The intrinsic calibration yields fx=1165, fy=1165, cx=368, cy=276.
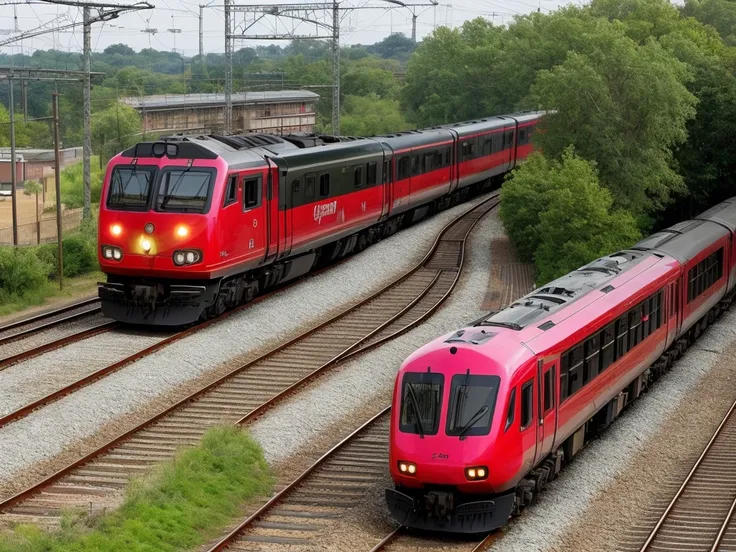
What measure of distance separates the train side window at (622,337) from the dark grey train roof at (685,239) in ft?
15.5

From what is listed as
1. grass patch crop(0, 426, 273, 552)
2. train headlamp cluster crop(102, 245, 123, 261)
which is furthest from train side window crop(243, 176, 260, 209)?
grass patch crop(0, 426, 273, 552)

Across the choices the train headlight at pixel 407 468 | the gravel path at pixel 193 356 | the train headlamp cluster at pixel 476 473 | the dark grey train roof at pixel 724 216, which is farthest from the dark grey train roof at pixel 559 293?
the dark grey train roof at pixel 724 216

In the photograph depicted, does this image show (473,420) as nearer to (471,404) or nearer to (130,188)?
(471,404)

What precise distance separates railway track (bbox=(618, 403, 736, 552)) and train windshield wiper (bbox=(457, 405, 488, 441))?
8.28ft

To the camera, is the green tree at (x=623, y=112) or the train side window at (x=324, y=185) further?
the green tree at (x=623, y=112)

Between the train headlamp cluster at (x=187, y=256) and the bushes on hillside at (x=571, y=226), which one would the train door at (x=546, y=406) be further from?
the bushes on hillside at (x=571, y=226)

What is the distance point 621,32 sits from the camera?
132ft

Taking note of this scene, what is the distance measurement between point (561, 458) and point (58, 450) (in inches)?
294

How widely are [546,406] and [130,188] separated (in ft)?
38.9

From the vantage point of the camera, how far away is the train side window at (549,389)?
15.7 meters

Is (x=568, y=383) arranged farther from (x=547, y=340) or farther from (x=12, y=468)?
(x=12, y=468)

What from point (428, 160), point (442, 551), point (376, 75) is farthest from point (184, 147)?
Result: point (376, 75)

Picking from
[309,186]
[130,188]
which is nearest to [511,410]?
[130,188]

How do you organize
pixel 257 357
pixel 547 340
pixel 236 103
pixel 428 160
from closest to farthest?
pixel 547 340 → pixel 257 357 → pixel 428 160 → pixel 236 103
